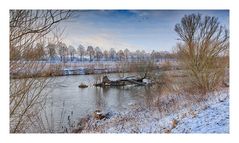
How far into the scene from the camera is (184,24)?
396cm

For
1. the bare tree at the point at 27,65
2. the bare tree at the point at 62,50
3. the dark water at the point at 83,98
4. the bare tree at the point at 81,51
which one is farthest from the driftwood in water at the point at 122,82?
the bare tree at the point at 27,65

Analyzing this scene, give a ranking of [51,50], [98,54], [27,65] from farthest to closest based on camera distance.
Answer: [98,54] < [51,50] < [27,65]

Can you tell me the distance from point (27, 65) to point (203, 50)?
1990 mm

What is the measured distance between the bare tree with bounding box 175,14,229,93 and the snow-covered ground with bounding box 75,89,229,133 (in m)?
0.21

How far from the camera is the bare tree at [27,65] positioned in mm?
3766

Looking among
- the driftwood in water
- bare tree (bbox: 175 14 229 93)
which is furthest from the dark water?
bare tree (bbox: 175 14 229 93)

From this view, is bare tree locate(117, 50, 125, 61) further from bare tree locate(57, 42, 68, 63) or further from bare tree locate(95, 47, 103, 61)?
bare tree locate(57, 42, 68, 63)

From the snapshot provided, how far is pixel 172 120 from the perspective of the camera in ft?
13.1

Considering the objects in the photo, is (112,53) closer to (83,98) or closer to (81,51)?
(81,51)

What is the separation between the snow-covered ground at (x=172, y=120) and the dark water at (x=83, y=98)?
0.34ft

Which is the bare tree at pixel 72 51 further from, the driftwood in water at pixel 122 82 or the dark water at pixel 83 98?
the driftwood in water at pixel 122 82

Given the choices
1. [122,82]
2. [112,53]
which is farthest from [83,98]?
[112,53]
